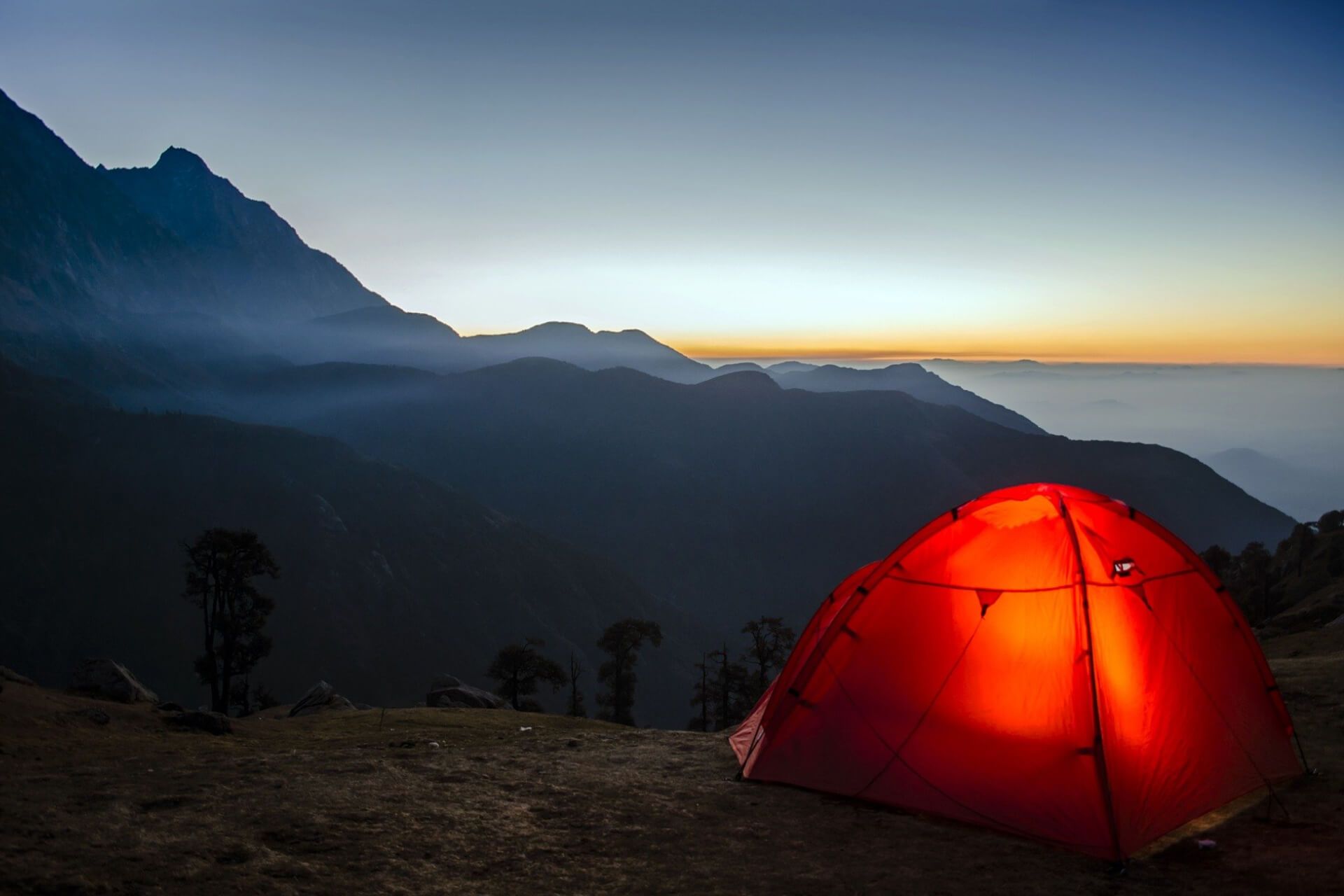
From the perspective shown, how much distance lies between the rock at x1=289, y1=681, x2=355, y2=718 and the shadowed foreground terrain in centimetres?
1984

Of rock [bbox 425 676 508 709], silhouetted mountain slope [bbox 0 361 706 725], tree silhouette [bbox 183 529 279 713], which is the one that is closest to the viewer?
rock [bbox 425 676 508 709]

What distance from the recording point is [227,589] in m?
39.1

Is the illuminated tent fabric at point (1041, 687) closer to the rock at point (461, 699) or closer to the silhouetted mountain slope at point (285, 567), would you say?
the rock at point (461, 699)

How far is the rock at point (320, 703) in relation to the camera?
104 ft

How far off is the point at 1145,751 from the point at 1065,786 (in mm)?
1232

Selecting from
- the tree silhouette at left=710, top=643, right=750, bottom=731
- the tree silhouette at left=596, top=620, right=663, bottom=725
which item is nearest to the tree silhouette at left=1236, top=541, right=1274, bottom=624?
the tree silhouette at left=710, top=643, right=750, bottom=731

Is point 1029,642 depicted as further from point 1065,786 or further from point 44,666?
point 44,666

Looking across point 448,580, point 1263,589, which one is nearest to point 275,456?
point 448,580

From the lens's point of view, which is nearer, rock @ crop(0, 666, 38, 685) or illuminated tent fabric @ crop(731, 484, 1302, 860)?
illuminated tent fabric @ crop(731, 484, 1302, 860)

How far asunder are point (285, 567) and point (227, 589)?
140526mm

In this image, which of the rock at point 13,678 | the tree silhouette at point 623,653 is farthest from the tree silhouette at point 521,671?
the rock at point 13,678

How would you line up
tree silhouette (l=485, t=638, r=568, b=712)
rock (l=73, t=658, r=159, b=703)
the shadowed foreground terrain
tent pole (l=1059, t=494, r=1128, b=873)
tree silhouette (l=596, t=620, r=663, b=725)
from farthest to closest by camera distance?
tree silhouette (l=596, t=620, r=663, b=725), tree silhouette (l=485, t=638, r=568, b=712), rock (l=73, t=658, r=159, b=703), tent pole (l=1059, t=494, r=1128, b=873), the shadowed foreground terrain

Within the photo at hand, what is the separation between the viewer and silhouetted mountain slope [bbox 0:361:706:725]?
141125 millimetres

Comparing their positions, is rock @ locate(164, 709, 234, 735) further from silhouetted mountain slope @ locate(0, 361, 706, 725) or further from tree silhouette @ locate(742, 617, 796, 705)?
silhouetted mountain slope @ locate(0, 361, 706, 725)
